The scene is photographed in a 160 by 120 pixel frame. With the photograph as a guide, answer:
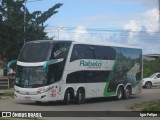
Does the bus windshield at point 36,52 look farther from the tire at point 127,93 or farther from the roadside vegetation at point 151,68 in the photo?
the roadside vegetation at point 151,68

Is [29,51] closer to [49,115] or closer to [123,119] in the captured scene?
[49,115]

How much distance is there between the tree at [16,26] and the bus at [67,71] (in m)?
27.1

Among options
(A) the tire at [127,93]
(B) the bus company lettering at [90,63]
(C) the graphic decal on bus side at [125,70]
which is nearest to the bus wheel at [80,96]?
(B) the bus company lettering at [90,63]

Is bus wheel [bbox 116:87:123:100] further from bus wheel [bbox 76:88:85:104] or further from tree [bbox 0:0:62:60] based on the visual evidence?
tree [bbox 0:0:62:60]

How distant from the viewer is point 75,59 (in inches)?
1074

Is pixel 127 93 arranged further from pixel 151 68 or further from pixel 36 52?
pixel 151 68

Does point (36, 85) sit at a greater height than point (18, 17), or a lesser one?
lesser

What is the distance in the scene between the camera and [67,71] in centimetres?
2672

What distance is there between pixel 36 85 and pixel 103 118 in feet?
24.2

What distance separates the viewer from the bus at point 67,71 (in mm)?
25828

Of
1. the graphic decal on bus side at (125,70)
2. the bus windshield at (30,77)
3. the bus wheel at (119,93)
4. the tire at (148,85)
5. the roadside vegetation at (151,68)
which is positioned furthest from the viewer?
the roadside vegetation at (151,68)

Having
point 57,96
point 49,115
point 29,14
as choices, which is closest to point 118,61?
point 57,96

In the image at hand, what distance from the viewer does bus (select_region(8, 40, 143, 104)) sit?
25828mm

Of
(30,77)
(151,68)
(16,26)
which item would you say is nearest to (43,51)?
(30,77)
